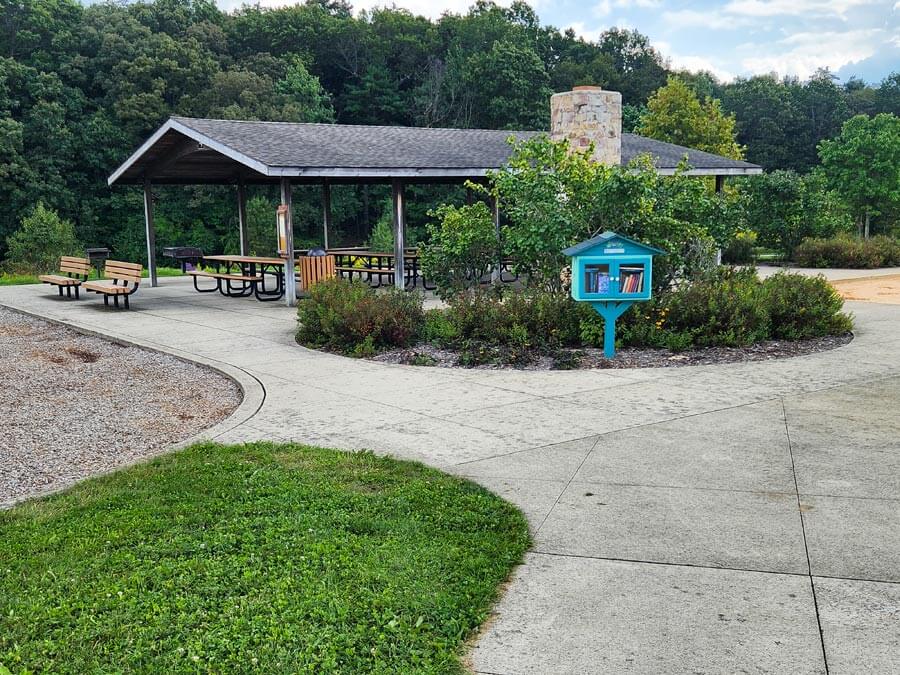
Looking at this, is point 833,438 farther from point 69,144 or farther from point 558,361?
point 69,144

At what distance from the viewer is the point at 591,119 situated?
1555cm

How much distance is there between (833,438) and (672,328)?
14.0 feet

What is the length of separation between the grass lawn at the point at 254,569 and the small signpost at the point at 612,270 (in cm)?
442

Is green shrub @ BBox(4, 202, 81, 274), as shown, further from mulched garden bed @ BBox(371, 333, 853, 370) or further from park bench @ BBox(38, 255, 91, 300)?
mulched garden bed @ BBox(371, 333, 853, 370)

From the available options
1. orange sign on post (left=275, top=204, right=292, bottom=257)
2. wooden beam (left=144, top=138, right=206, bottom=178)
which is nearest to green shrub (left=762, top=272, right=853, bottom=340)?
orange sign on post (left=275, top=204, right=292, bottom=257)

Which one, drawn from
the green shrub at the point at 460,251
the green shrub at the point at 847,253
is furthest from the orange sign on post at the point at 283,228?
the green shrub at the point at 847,253

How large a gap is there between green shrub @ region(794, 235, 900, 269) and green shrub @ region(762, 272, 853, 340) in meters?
13.1

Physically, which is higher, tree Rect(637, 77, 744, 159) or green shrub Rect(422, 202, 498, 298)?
tree Rect(637, 77, 744, 159)

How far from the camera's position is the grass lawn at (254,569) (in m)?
3.18

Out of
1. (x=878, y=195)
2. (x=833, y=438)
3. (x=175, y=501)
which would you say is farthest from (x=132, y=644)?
(x=878, y=195)

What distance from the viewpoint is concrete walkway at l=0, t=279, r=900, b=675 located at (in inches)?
130

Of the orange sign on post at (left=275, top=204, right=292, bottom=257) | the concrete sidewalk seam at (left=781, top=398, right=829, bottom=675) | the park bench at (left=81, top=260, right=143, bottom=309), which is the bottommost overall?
the concrete sidewalk seam at (left=781, top=398, right=829, bottom=675)

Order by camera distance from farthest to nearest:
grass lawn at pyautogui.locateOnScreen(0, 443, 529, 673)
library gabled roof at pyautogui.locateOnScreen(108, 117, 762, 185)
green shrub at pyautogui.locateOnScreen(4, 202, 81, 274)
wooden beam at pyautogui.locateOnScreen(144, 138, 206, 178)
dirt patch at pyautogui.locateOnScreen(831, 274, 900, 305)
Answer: green shrub at pyautogui.locateOnScreen(4, 202, 81, 274), wooden beam at pyautogui.locateOnScreen(144, 138, 206, 178), dirt patch at pyautogui.locateOnScreen(831, 274, 900, 305), library gabled roof at pyautogui.locateOnScreen(108, 117, 762, 185), grass lawn at pyautogui.locateOnScreen(0, 443, 529, 673)

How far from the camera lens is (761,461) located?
5539mm
